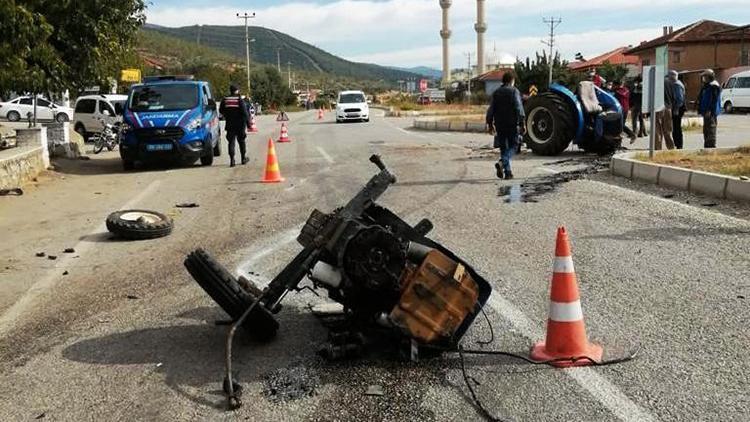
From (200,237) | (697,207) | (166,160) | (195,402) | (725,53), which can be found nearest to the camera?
(195,402)

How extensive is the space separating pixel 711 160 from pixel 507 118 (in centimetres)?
351

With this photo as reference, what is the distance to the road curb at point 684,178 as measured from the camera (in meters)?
9.80

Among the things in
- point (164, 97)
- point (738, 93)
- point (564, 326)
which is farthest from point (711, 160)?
point (738, 93)

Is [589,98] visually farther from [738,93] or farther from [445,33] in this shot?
[445,33]

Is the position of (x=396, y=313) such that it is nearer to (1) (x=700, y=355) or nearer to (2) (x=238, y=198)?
(1) (x=700, y=355)

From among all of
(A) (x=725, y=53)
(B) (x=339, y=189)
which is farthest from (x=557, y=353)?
(A) (x=725, y=53)

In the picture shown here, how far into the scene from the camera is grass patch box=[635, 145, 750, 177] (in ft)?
36.7

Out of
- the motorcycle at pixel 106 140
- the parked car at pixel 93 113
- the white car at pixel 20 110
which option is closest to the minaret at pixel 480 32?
the white car at pixel 20 110

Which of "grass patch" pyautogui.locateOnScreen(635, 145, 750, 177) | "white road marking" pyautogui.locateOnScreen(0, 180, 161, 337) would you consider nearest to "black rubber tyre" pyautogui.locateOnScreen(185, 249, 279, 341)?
"white road marking" pyautogui.locateOnScreen(0, 180, 161, 337)

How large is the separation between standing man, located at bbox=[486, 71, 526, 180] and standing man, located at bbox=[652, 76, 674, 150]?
468 centimetres

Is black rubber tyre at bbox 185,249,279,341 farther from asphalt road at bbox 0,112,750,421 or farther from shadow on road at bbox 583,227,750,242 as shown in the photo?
shadow on road at bbox 583,227,750,242

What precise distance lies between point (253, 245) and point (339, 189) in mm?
4221

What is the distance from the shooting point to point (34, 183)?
1473 cm

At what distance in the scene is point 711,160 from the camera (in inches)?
498
